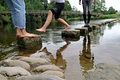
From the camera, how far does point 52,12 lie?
4820 millimetres

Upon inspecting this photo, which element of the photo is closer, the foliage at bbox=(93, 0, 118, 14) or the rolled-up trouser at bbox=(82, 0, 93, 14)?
the rolled-up trouser at bbox=(82, 0, 93, 14)

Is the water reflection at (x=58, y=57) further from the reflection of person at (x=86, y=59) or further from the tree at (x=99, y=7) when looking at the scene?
the tree at (x=99, y=7)

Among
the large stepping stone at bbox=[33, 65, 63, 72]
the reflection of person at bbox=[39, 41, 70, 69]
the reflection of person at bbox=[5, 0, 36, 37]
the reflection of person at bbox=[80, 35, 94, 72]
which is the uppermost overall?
the reflection of person at bbox=[5, 0, 36, 37]

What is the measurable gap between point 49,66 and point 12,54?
98 centimetres

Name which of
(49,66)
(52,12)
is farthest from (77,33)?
(49,66)

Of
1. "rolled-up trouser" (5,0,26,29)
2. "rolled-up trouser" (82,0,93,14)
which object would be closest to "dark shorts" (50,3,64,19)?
"rolled-up trouser" (5,0,26,29)

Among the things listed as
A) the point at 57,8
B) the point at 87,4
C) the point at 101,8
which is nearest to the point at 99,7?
the point at 101,8

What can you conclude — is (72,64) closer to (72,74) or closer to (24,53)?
(72,74)

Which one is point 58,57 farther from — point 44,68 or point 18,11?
point 18,11

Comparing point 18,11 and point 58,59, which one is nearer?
point 58,59

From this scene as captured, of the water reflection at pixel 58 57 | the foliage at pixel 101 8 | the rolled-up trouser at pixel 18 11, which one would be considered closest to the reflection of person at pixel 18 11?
the rolled-up trouser at pixel 18 11

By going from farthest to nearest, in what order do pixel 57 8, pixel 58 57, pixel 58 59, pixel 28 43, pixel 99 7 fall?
pixel 99 7 → pixel 57 8 → pixel 28 43 → pixel 58 57 → pixel 58 59

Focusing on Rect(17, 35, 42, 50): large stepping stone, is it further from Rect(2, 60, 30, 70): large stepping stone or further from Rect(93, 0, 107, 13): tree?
Rect(93, 0, 107, 13): tree

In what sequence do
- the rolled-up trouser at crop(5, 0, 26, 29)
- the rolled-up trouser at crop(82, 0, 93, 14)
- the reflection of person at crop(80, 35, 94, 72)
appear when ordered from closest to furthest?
the reflection of person at crop(80, 35, 94, 72), the rolled-up trouser at crop(5, 0, 26, 29), the rolled-up trouser at crop(82, 0, 93, 14)
